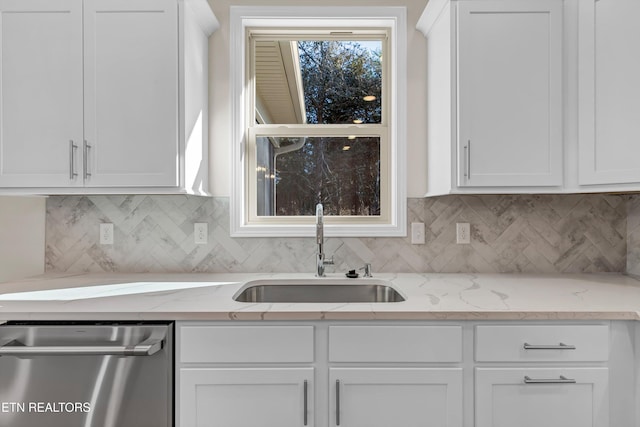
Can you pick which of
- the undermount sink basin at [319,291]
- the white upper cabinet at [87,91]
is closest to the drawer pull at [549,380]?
the undermount sink basin at [319,291]

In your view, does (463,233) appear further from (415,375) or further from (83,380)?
(83,380)

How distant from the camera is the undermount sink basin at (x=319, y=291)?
74.1 inches

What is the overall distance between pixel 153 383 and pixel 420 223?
1.47 m

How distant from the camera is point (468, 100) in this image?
168cm

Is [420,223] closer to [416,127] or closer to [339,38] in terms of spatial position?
[416,127]

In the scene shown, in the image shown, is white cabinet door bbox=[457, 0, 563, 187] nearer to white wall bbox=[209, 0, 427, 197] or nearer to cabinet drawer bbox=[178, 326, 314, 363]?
white wall bbox=[209, 0, 427, 197]

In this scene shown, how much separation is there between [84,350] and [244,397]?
22.4 inches

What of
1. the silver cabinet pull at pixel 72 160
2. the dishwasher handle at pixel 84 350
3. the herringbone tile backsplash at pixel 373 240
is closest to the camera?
the dishwasher handle at pixel 84 350

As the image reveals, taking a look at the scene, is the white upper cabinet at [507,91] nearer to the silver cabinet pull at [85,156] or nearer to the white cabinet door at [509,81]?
the white cabinet door at [509,81]

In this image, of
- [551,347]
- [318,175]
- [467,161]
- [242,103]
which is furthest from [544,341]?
[242,103]

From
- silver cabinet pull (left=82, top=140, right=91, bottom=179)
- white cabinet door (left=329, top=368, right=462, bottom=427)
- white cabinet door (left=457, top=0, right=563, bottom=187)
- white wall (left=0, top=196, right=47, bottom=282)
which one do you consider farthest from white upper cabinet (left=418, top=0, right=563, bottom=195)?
white wall (left=0, top=196, right=47, bottom=282)

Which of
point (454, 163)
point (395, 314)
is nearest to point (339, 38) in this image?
point (454, 163)

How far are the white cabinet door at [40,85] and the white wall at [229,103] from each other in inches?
24.9

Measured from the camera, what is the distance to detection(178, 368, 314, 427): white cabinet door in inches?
52.0
